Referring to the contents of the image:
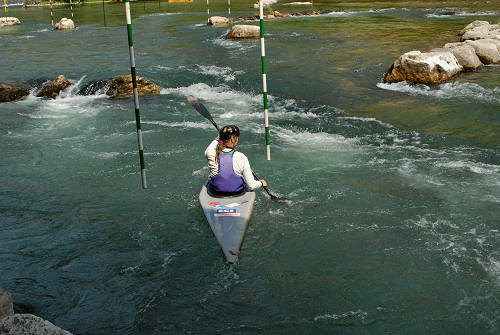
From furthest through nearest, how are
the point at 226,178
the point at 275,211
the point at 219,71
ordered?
the point at 219,71, the point at 275,211, the point at 226,178

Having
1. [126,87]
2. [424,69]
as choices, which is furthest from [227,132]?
[424,69]

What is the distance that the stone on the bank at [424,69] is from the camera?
1130 centimetres

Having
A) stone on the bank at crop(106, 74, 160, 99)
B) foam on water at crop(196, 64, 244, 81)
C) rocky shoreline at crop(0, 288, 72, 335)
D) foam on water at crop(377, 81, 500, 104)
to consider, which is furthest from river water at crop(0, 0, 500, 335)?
rocky shoreline at crop(0, 288, 72, 335)

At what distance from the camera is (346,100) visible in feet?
35.5

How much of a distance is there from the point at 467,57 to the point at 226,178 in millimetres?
9603

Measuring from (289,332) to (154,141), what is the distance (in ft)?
17.8

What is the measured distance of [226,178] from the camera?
5406mm

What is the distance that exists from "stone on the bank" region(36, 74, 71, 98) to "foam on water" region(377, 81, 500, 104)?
800cm

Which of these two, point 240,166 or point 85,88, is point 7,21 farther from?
point 240,166

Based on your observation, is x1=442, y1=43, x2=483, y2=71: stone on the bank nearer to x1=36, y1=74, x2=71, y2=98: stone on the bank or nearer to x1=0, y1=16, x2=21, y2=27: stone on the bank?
x1=36, y1=74, x2=71, y2=98: stone on the bank

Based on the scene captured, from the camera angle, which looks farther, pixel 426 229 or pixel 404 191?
pixel 404 191

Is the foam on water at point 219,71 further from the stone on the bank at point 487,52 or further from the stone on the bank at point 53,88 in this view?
the stone on the bank at point 487,52

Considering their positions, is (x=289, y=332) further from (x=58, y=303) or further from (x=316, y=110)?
(x=316, y=110)

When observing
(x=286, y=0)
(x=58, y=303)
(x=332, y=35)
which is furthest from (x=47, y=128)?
(x=286, y=0)
